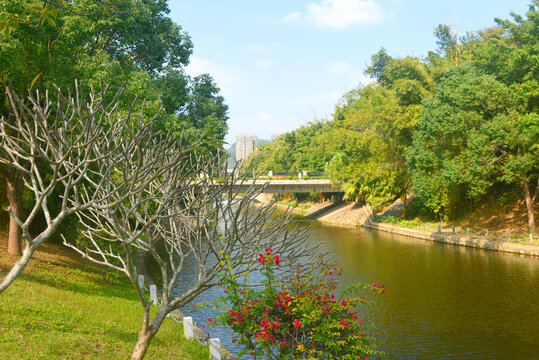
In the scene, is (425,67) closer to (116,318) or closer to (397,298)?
(397,298)

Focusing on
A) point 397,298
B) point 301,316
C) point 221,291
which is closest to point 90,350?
point 301,316

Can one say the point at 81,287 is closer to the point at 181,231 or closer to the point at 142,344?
the point at 181,231

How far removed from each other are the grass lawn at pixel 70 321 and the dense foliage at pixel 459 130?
2473cm

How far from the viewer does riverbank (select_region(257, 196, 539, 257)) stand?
28.5m

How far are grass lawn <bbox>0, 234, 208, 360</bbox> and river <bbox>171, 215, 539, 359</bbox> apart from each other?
133 inches

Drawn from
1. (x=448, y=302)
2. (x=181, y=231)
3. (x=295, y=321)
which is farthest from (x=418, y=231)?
(x=181, y=231)

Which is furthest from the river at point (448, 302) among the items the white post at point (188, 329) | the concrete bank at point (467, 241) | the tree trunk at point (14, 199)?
the tree trunk at point (14, 199)

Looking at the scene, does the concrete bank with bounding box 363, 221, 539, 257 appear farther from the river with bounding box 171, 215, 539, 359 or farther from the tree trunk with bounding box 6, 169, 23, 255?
the tree trunk with bounding box 6, 169, 23, 255

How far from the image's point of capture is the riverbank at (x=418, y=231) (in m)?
28.5

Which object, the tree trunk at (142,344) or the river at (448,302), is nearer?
the tree trunk at (142,344)

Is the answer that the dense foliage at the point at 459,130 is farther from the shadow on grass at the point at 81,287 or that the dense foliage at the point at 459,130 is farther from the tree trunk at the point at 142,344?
the tree trunk at the point at 142,344

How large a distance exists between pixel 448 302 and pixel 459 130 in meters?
16.7

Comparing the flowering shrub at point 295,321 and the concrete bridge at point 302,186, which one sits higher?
the concrete bridge at point 302,186

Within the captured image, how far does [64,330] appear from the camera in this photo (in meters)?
10.6
